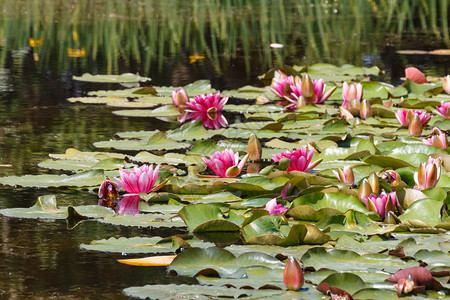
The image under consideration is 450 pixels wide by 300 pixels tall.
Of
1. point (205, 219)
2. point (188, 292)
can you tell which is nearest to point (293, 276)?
point (188, 292)

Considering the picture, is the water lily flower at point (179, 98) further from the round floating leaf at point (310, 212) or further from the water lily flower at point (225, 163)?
the round floating leaf at point (310, 212)

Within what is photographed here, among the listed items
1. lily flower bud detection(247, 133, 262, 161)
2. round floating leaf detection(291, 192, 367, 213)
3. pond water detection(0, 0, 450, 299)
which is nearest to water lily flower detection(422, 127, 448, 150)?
lily flower bud detection(247, 133, 262, 161)

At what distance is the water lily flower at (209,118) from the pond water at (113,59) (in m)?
0.17

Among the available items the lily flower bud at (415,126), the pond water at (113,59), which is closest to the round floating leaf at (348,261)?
the pond water at (113,59)

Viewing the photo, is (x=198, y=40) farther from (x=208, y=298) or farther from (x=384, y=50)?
(x=208, y=298)

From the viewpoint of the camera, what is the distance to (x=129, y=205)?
270 centimetres

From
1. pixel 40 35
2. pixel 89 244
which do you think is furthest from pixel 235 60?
pixel 89 244

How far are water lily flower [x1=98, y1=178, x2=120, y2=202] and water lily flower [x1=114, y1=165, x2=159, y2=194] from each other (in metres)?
0.03

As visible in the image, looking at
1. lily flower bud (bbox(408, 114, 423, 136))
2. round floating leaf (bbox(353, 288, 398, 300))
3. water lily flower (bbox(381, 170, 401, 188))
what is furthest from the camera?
lily flower bud (bbox(408, 114, 423, 136))

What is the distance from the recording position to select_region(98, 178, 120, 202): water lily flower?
2764 mm

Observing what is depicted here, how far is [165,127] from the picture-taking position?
4.20 meters

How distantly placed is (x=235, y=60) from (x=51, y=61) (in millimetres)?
1543

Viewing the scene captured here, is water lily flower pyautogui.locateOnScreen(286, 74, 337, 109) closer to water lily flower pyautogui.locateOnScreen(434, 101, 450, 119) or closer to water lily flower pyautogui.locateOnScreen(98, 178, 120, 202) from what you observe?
water lily flower pyautogui.locateOnScreen(434, 101, 450, 119)

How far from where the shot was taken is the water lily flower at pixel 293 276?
1.85m
